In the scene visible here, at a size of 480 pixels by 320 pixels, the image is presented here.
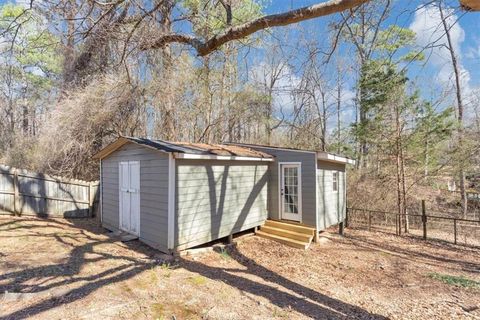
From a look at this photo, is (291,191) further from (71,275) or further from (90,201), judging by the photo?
(90,201)

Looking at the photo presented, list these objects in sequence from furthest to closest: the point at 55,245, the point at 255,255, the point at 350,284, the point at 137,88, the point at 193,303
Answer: the point at 137,88
the point at 255,255
the point at 55,245
the point at 350,284
the point at 193,303

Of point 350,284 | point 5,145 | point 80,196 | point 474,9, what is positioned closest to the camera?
point 474,9

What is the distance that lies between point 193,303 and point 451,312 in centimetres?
353

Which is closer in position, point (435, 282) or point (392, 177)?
point (435, 282)

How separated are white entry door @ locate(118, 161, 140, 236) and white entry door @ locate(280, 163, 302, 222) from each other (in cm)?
383

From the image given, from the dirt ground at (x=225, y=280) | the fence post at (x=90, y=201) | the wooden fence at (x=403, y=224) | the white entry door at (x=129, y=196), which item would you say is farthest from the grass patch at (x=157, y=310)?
the wooden fence at (x=403, y=224)

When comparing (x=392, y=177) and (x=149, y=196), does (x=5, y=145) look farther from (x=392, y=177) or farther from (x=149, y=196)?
(x=392, y=177)

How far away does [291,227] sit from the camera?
23.9 feet

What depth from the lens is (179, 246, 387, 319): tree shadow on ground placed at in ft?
11.9

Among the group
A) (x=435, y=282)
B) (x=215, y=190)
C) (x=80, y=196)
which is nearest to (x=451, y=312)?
(x=435, y=282)

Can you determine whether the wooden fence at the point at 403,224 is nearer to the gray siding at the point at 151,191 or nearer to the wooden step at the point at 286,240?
the wooden step at the point at 286,240

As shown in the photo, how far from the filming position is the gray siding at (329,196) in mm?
7395

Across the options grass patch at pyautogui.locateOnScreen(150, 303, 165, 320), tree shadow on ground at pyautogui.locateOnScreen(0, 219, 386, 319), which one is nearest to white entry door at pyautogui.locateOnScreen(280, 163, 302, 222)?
tree shadow on ground at pyautogui.locateOnScreen(0, 219, 386, 319)

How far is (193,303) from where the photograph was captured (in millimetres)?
3625
